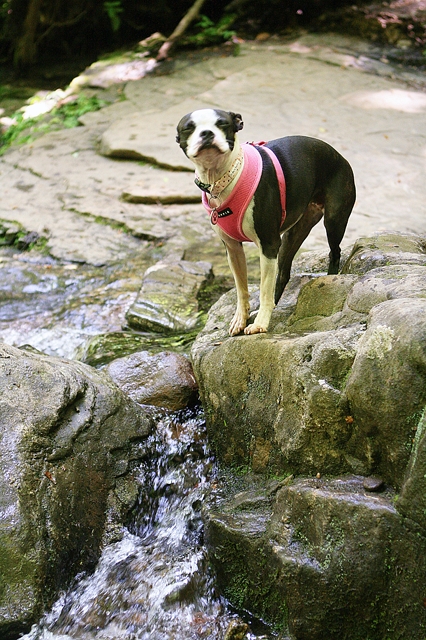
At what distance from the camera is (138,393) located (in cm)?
418

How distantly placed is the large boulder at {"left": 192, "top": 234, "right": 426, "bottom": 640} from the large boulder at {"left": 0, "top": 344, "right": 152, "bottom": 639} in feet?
1.99

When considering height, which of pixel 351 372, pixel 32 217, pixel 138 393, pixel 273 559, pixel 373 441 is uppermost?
pixel 351 372

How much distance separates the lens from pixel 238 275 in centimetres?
396

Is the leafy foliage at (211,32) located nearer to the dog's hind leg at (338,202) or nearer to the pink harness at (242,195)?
the dog's hind leg at (338,202)

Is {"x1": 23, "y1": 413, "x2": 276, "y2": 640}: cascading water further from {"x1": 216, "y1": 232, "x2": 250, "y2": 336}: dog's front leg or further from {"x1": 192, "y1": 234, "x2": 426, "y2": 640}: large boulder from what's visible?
{"x1": 216, "y1": 232, "x2": 250, "y2": 336}: dog's front leg

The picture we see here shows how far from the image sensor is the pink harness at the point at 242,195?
11.3 feet

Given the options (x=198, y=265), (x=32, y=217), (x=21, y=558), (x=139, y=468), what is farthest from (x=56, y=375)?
(x=32, y=217)

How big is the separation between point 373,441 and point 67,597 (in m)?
1.71

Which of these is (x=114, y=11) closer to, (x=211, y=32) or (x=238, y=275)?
(x=211, y=32)

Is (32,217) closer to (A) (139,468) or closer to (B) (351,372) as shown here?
(A) (139,468)

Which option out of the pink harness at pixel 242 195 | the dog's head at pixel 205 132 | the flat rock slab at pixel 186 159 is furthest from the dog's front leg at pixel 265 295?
the flat rock slab at pixel 186 159

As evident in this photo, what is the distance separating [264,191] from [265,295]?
2.04 feet

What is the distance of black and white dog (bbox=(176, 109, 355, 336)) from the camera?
10.8 feet

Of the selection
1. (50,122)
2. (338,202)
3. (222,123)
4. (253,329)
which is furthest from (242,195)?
(50,122)
